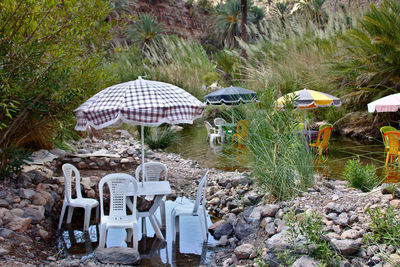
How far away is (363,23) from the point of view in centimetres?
973

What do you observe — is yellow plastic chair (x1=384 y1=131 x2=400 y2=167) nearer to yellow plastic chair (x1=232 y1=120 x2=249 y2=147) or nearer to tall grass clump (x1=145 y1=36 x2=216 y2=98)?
yellow plastic chair (x1=232 y1=120 x2=249 y2=147)

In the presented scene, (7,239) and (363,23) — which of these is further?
(363,23)

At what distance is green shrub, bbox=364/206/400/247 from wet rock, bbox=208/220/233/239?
1.70 m

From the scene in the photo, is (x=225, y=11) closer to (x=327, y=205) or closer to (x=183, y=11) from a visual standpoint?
(x=183, y=11)

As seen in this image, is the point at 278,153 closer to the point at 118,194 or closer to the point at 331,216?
the point at 331,216

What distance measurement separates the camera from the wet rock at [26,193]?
4.45 meters

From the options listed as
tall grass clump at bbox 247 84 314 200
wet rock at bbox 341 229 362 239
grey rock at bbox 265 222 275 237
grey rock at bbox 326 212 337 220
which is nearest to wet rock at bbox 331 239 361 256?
wet rock at bbox 341 229 362 239

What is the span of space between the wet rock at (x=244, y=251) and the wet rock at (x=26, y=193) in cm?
256

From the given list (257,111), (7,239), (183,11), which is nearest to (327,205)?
(257,111)

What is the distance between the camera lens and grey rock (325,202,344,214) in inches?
141

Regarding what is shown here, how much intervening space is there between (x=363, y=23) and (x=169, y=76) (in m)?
10.7

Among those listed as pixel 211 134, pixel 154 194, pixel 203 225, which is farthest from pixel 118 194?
pixel 211 134

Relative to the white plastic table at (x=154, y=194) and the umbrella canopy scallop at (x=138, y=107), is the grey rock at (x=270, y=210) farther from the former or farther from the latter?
the umbrella canopy scallop at (x=138, y=107)

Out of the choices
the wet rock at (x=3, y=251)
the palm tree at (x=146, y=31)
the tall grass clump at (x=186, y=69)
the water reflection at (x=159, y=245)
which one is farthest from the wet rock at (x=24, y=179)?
the palm tree at (x=146, y=31)
